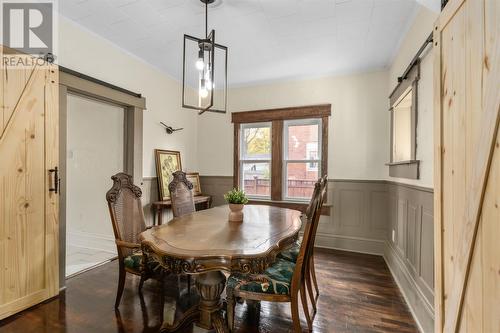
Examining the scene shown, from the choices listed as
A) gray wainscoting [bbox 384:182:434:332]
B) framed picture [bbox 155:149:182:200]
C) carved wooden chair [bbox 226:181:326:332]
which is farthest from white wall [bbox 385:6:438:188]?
framed picture [bbox 155:149:182:200]

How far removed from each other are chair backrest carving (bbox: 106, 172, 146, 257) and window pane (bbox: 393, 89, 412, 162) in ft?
9.32

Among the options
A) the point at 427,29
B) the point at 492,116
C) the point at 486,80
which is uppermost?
the point at 427,29

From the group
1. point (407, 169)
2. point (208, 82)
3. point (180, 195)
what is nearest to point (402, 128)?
point (407, 169)

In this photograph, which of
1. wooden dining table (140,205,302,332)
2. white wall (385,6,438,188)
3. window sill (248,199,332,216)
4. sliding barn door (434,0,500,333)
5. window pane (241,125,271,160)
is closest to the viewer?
sliding barn door (434,0,500,333)

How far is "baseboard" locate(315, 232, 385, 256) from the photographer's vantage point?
3.59 m

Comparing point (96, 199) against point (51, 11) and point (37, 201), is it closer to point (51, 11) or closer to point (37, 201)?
point (37, 201)

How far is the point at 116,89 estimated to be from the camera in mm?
3049

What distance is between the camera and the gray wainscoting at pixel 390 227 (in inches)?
77.4

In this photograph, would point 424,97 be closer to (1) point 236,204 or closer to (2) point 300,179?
(1) point 236,204

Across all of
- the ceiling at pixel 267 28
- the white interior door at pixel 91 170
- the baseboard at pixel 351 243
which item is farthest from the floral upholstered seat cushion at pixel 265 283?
the white interior door at pixel 91 170

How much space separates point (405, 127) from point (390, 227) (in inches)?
52.2

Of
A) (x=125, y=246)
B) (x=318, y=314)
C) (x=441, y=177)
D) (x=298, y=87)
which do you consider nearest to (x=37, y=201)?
(x=125, y=246)

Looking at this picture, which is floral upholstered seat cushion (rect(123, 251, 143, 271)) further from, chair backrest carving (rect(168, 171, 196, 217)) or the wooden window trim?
the wooden window trim

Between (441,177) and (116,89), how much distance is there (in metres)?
3.29
